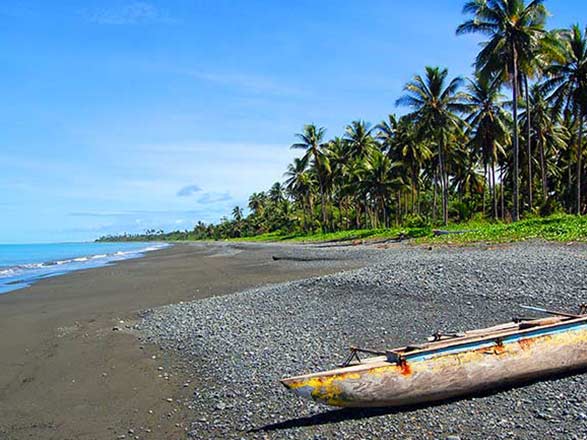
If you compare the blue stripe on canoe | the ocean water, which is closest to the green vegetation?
the blue stripe on canoe

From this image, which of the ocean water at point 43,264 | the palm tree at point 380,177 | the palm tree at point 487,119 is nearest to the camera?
the ocean water at point 43,264

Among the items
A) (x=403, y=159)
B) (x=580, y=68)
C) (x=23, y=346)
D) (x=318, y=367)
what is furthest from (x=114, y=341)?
(x=403, y=159)

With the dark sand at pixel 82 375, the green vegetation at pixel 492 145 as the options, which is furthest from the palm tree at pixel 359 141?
the dark sand at pixel 82 375

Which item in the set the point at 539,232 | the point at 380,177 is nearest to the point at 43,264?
the point at 380,177

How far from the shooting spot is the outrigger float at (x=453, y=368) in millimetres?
4836

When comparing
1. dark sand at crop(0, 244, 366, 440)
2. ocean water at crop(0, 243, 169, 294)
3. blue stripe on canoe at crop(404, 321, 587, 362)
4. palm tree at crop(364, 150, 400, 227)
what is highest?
palm tree at crop(364, 150, 400, 227)

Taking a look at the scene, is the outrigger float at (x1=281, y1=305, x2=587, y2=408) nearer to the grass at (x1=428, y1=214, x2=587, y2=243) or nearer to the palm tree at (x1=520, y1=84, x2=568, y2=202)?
the grass at (x1=428, y1=214, x2=587, y2=243)

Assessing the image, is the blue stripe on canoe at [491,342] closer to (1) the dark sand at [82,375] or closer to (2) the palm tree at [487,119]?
(1) the dark sand at [82,375]

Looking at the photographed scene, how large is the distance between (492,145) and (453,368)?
118 feet

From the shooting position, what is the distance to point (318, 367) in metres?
6.66

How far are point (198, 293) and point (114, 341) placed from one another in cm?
631

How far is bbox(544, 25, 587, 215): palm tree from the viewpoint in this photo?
92.8ft

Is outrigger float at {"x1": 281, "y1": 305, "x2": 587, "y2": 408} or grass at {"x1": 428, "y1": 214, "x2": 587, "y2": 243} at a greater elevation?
grass at {"x1": 428, "y1": 214, "x2": 587, "y2": 243}

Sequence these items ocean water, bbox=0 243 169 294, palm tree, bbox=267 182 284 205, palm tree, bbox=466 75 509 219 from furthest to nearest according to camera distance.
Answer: palm tree, bbox=267 182 284 205, palm tree, bbox=466 75 509 219, ocean water, bbox=0 243 169 294
